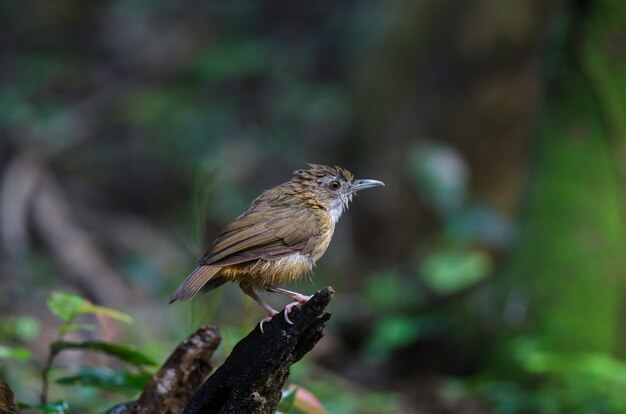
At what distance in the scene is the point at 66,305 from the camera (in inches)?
125

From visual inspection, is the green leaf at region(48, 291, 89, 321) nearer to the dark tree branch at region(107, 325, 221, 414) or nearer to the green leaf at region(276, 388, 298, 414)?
the dark tree branch at region(107, 325, 221, 414)

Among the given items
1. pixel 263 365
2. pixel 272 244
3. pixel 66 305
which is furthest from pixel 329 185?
pixel 263 365

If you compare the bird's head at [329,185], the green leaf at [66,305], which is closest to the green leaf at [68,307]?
the green leaf at [66,305]

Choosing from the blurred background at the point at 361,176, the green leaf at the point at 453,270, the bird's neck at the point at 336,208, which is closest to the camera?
the bird's neck at the point at 336,208

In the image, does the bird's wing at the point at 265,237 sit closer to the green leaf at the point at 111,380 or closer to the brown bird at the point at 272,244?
the brown bird at the point at 272,244

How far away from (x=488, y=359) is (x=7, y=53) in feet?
28.9

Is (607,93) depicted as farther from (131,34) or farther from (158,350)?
(131,34)

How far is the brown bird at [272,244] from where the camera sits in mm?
3400

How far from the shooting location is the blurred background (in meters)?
6.00

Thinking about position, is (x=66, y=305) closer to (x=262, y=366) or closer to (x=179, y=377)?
(x=179, y=377)

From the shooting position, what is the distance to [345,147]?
10297 millimetres

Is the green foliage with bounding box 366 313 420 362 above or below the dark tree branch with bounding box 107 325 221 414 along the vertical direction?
above

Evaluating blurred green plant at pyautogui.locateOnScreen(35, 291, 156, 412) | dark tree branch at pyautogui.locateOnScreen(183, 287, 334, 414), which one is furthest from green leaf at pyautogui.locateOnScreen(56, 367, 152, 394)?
dark tree branch at pyautogui.locateOnScreen(183, 287, 334, 414)

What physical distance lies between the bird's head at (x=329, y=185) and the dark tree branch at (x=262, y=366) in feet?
4.75
